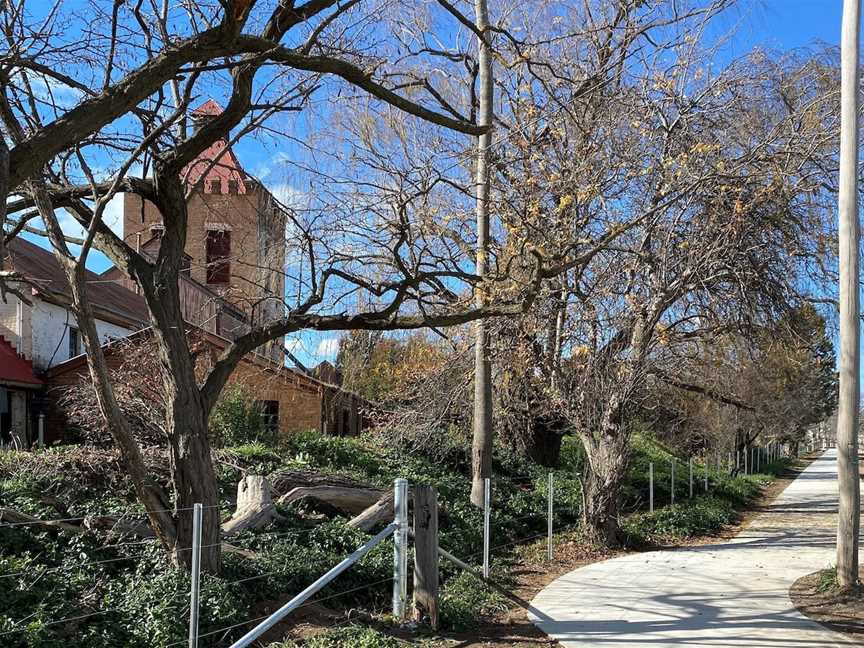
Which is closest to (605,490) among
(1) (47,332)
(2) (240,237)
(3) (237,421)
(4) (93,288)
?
(2) (240,237)

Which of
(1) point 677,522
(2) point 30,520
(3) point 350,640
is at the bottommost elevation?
(1) point 677,522

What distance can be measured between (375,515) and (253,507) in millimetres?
1765

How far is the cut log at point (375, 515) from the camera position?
12.2m

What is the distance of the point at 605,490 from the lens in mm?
14203

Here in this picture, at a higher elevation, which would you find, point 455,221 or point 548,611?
point 455,221

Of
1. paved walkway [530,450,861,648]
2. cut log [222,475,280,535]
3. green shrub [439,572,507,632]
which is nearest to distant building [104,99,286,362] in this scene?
cut log [222,475,280,535]

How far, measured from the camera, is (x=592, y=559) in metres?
13.3

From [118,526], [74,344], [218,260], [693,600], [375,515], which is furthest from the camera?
[74,344]

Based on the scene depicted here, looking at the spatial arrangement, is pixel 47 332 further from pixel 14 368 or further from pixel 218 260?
pixel 218 260

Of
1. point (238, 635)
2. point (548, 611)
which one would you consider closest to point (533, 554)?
point (548, 611)

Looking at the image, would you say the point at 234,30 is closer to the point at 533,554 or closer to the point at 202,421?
the point at 202,421

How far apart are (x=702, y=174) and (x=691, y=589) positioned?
21.9ft

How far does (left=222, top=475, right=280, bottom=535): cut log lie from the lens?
11258mm

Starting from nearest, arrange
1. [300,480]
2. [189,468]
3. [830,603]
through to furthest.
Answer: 1. [189,468]
2. [830,603]
3. [300,480]
